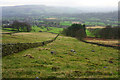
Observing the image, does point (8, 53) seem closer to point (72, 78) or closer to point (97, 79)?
point (72, 78)

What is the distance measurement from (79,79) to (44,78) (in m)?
3.40

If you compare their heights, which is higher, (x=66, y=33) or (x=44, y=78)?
(x=66, y=33)

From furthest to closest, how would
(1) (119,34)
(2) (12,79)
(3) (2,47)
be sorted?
(1) (119,34) < (3) (2,47) < (2) (12,79)

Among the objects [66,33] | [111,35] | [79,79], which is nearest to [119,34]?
[111,35]

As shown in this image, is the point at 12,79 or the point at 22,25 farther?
the point at 22,25

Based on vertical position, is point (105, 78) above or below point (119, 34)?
below

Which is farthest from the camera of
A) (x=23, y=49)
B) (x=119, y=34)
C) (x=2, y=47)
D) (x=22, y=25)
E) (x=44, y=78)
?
(x=22, y=25)

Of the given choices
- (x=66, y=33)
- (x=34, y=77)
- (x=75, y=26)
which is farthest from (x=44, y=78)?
(x=66, y=33)

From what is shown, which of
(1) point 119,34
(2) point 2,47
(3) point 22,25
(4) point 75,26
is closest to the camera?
(2) point 2,47

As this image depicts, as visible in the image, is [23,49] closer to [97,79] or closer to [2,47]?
[2,47]

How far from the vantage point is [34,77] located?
1022cm

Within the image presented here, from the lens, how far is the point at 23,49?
2450 cm

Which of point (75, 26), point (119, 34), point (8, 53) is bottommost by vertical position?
point (8, 53)

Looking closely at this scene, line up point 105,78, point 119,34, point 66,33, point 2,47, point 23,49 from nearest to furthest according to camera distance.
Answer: point 105,78, point 2,47, point 23,49, point 119,34, point 66,33
